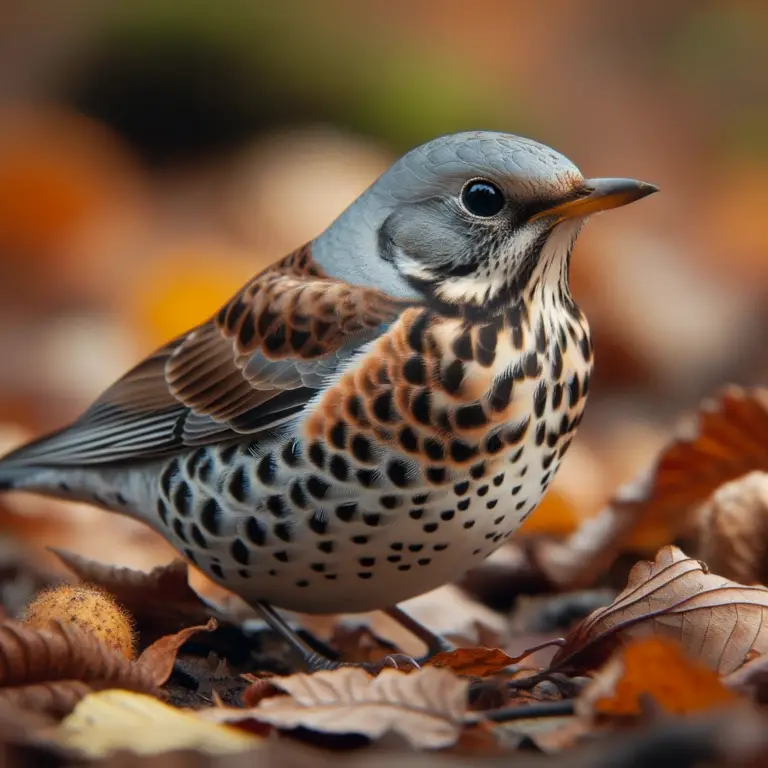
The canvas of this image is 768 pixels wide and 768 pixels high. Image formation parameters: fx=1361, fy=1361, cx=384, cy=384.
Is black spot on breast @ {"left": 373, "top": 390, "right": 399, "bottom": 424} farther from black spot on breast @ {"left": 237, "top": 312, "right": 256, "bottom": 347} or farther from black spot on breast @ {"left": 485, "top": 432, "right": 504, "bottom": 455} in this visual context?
black spot on breast @ {"left": 237, "top": 312, "right": 256, "bottom": 347}

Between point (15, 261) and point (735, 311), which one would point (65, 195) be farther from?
point (735, 311)

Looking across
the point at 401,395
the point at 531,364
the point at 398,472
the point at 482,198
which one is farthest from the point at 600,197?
the point at 398,472

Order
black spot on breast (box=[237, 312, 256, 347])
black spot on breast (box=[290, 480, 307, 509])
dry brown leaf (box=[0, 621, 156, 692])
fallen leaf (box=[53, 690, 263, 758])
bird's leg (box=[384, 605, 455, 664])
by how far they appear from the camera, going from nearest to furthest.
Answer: fallen leaf (box=[53, 690, 263, 758])
dry brown leaf (box=[0, 621, 156, 692])
black spot on breast (box=[290, 480, 307, 509])
black spot on breast (box=[237, 312, 256, 347])
bird's leg (box=[384, 605, 455, 664])

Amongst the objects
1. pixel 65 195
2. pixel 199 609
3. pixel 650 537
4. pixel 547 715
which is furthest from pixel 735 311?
pixel 547 715

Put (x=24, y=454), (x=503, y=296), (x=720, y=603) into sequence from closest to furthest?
(x=720, y=603), (x=503, y=296), (x=24, y=454)

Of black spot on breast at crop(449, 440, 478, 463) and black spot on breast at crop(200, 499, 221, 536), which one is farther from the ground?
black spot on breast at crop(449, 440, 478, 463)

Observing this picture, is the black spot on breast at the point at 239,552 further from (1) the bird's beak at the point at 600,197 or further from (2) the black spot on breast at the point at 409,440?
(1) the bird's beak at the point at 600,197

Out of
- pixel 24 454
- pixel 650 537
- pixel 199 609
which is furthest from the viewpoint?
pixel 650 537

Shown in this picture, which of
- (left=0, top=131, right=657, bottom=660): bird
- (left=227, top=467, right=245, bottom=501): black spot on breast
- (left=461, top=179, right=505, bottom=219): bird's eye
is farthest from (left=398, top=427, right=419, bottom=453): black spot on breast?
(left=461, top=179, right=505, bottom=219): bird's eye
